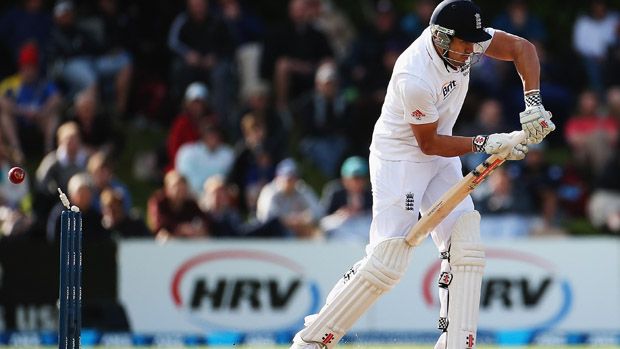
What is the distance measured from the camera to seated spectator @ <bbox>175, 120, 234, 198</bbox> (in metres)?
13.5

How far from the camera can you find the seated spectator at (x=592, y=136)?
48.9 ft

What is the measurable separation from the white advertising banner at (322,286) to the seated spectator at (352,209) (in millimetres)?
566

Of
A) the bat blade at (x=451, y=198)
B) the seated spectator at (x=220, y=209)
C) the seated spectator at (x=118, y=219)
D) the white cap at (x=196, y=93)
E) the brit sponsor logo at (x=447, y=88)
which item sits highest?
the white cap at (x=196, y=93)

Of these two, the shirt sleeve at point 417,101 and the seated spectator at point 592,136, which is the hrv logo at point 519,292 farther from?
the shirt sleeve at point 417,101

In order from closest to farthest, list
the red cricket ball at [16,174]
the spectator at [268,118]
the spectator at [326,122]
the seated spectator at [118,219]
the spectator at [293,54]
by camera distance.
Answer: the red cricket ball at [16,174] < the seated spectator at [118,219] < the spectator at [268,118] < the spectator at [326,122] < the spectator at [293,54]

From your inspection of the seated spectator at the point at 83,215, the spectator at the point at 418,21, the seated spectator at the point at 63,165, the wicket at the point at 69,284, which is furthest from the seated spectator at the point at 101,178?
the wicket at the point at 69,284

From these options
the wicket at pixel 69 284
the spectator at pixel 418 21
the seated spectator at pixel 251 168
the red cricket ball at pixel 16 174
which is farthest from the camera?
the spectator at pixel 418 21

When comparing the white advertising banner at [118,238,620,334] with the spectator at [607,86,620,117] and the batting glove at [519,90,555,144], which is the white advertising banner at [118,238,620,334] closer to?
the spectator at [607,86,620,117]

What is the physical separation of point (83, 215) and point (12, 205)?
1155 millimetres

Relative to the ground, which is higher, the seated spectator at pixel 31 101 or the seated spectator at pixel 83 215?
the seated spectator at pixel 31 101

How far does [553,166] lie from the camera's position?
14.4m

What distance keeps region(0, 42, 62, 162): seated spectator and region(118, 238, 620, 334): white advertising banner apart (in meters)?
2.83

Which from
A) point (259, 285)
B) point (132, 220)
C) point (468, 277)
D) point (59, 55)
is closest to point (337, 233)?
point (259, 285)

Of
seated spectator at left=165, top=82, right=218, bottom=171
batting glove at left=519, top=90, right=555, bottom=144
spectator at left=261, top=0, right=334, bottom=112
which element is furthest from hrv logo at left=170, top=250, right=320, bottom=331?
batting glove at left=519, top=90, right=555, bottom=144
